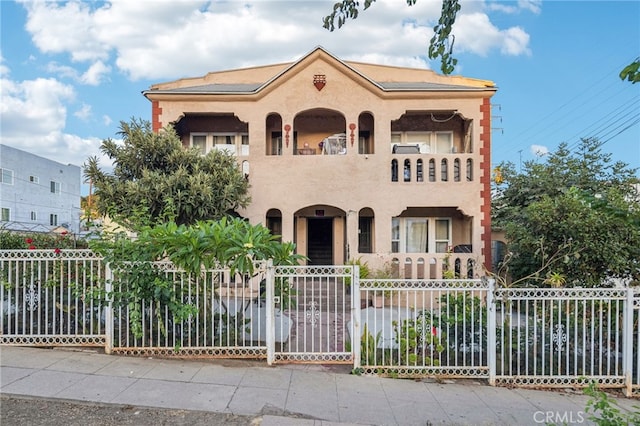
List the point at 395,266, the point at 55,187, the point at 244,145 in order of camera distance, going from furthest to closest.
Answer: the point at 55,187, the point at 244,145, the point at 395,266

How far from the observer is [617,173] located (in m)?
12.3

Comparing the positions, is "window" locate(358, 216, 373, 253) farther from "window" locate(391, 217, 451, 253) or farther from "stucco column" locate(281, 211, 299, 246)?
"stucco column" locate(281, 211, 299, 246)

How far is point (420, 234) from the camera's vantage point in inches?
520

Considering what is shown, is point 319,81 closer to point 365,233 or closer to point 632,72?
point 365,233

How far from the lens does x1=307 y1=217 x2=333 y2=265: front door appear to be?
13.8 m

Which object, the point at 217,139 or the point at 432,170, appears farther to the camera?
the point at 217,139

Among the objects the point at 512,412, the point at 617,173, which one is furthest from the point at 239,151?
the point at 617,173

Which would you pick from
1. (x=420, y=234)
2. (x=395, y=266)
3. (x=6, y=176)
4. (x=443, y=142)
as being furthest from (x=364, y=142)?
(x=6, y=176)

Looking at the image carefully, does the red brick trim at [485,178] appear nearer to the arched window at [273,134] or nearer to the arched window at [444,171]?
the arched window at [444,171]

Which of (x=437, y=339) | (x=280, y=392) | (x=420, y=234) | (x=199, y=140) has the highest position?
(x=199, y=140)

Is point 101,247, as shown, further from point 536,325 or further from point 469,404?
point 536,325

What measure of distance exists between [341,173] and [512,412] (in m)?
8.17

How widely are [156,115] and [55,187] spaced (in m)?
29.2

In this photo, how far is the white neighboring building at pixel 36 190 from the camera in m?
27.2
